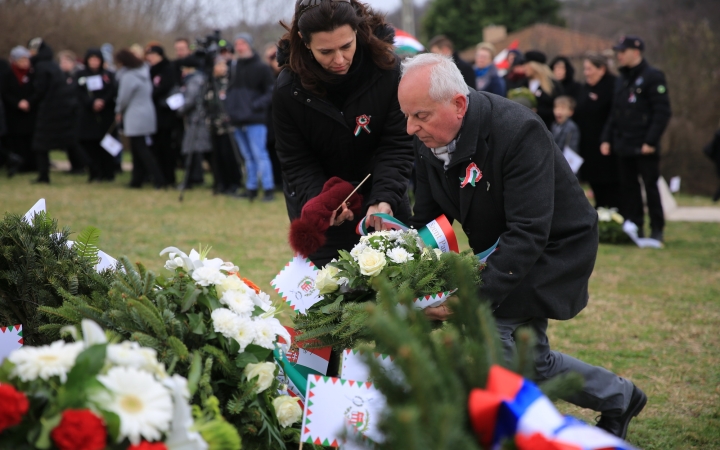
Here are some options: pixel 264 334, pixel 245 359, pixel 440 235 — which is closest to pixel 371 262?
pixel 440 235

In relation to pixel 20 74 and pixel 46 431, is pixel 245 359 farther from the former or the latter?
pixel 20 74

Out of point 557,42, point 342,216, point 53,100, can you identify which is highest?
point 342,216

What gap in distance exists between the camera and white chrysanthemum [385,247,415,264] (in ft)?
8.81

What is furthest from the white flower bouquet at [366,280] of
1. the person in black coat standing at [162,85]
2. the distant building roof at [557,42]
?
the distant building roof at [557,42]

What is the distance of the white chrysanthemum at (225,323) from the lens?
2.29 meters

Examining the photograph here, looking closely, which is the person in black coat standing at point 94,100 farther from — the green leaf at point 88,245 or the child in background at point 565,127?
the green leaf at point 88,245

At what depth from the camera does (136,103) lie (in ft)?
35.9

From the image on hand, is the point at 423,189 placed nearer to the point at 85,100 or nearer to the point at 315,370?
the point at 315,370

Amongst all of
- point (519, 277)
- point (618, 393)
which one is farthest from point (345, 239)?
point (618, 393)

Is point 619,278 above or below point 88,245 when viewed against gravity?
below

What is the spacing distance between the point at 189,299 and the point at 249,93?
7740 mm

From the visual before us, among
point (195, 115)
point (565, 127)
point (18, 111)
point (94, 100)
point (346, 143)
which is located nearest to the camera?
point (346, 143)

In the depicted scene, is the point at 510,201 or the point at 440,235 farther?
the point at 440,235

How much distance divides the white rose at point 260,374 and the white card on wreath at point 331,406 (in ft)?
0.47
